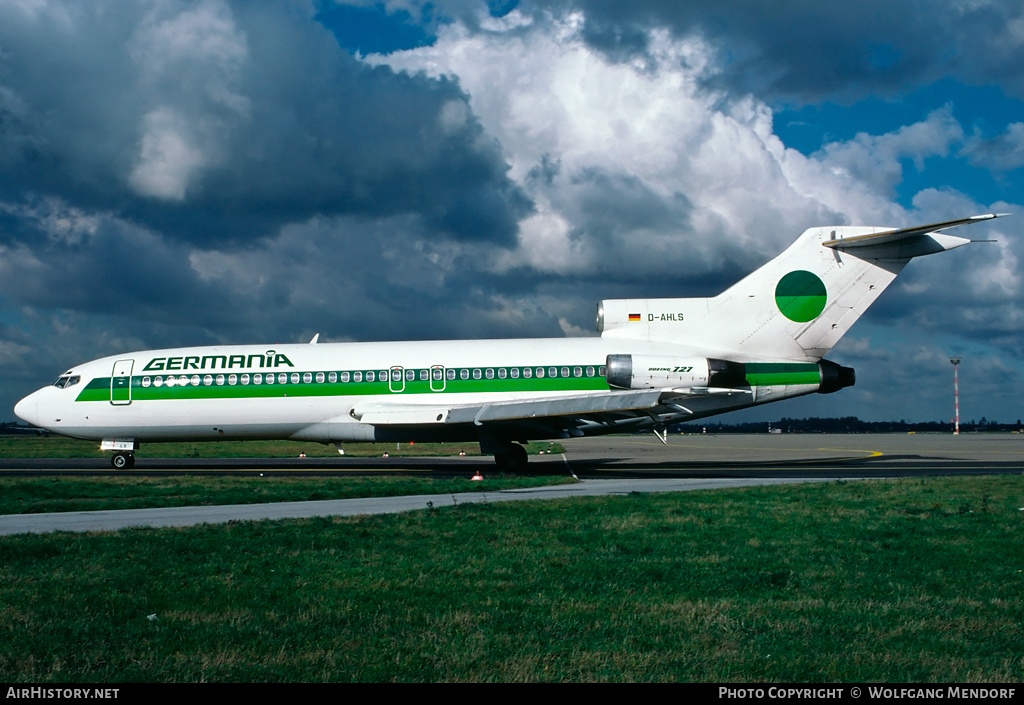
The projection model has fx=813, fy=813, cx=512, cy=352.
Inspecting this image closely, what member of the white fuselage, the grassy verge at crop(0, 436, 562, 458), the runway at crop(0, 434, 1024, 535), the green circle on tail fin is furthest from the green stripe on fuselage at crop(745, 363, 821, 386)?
the grassy verge at crop(0, 436, 562, 458)

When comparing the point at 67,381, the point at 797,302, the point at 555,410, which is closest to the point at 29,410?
the point at 67,381

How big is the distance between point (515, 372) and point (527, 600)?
54.0ft

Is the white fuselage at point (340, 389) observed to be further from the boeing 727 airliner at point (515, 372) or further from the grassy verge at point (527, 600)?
the grassy verge at point (527, 600)

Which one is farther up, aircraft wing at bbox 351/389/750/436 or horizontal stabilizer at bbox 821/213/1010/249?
horizontal stabilizer at bbox 821/213/1010/249

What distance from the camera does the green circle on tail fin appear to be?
23.8 metres

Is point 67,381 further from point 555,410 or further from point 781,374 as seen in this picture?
point 781,374

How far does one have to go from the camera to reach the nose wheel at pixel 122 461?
25.5m

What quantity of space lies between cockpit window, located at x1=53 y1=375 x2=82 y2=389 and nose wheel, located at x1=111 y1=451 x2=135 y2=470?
2.54 meters

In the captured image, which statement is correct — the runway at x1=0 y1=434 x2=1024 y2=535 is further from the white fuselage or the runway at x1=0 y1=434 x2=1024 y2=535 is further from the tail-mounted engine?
the tail-mounted engine

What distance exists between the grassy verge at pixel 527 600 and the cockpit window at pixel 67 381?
54.9 feet

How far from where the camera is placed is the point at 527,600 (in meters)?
6.92
